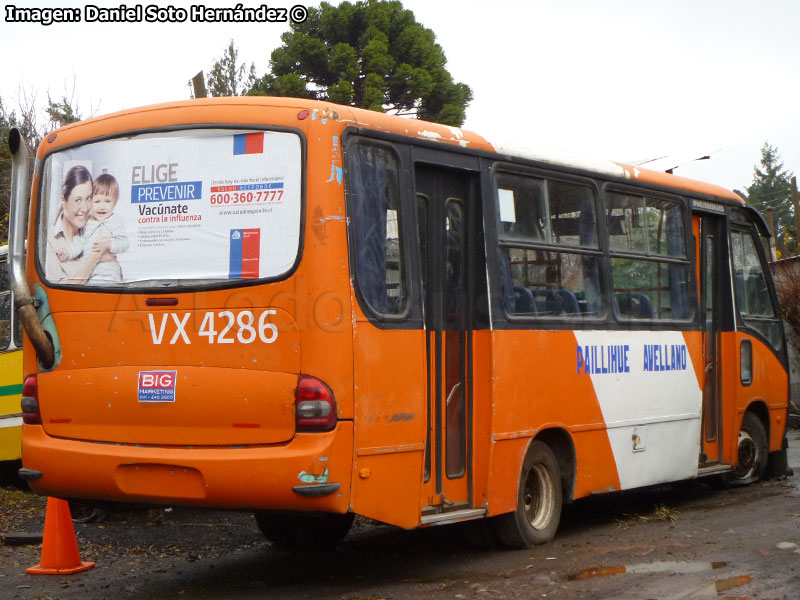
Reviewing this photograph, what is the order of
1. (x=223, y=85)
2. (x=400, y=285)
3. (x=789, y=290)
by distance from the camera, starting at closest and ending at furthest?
(x=400, y=285)
(x=789, y=290)
(x=223, y=85)

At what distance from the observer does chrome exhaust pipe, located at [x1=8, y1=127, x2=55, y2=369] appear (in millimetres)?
6949

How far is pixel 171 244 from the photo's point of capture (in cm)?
678

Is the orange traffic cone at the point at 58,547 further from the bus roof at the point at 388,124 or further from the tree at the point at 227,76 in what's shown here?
the tree at the point at 227,76

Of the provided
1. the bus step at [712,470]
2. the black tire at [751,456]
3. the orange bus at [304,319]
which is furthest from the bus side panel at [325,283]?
the black tire at [751,456]

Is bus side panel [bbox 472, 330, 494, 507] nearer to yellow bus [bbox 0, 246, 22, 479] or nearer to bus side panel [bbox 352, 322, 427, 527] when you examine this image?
bus side panel [bbox 352, 322, 427, 527]

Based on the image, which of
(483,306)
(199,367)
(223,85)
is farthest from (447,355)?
(223,85)

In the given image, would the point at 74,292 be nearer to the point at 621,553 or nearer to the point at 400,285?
the point at 400,285

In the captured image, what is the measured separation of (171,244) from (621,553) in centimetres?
374

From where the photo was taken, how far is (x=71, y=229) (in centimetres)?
716

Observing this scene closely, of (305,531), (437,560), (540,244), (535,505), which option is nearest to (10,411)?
(305,531)

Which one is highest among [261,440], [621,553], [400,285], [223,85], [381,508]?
[223,85]

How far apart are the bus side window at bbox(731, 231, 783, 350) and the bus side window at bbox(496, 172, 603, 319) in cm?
293

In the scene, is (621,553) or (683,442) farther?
(683,442)

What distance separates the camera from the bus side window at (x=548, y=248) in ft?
26.5
